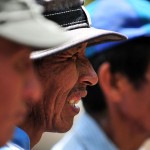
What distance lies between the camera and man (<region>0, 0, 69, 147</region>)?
113 cm

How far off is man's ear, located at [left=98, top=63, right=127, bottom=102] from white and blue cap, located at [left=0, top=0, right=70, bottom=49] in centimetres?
16

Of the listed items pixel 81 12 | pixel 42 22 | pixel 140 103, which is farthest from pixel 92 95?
pixel 81 12

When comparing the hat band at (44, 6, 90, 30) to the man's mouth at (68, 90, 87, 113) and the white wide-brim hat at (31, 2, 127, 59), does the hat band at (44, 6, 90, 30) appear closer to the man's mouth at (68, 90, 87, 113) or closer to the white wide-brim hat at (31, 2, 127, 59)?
the white wide-brim hat at (31, 2, 127, 59)

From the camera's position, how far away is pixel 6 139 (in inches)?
48.1

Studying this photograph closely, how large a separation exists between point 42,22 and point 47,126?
0.86 meters

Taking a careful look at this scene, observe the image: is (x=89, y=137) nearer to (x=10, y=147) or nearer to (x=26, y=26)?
(x=26, y=26)

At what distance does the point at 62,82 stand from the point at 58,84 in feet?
0.06

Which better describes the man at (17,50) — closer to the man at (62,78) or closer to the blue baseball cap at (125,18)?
the blue baseball cap at (125,18)

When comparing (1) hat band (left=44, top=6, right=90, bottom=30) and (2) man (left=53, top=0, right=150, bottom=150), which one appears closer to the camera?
(2) man (left=53, top=0, right=150, bottom=150)

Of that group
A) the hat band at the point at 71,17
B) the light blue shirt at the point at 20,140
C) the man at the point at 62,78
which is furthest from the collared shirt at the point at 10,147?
the hat band at the point at 71,17

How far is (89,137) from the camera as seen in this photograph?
125cm

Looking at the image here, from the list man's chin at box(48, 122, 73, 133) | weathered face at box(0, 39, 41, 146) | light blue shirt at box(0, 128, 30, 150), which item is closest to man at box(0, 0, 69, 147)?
weathered face at box(0, 39, 41, 146)

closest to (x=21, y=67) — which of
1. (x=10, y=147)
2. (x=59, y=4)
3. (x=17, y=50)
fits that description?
(x=17, y=50)

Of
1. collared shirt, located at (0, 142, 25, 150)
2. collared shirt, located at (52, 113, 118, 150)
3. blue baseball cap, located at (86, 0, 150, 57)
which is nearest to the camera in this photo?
collared shirt, located at (52, 113, 118, 150)
